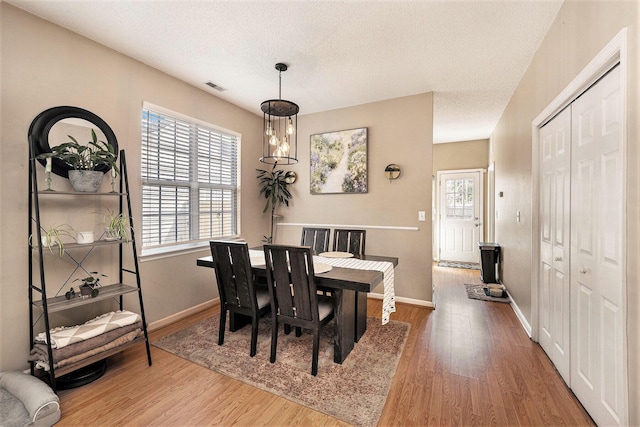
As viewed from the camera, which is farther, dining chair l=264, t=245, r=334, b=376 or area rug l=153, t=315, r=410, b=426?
dining chair l=264, t=245, r=334, b=376

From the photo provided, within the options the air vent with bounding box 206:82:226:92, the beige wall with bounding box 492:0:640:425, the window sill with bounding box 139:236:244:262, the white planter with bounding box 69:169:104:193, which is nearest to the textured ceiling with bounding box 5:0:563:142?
the air vent with bounding box 206:82:226:92

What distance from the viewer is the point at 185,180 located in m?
3.44

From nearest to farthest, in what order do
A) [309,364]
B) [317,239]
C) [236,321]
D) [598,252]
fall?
[598,252], [309,364], [236,321], [317,239]

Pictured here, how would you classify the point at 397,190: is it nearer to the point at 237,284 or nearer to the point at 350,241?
the point at 350,241

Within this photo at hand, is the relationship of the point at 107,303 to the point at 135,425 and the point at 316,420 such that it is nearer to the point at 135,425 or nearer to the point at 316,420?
the point at 135,425

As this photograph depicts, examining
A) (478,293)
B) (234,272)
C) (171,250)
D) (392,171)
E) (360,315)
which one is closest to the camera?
(234,272)

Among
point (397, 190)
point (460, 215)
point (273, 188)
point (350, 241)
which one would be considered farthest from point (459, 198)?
point (273, 188)

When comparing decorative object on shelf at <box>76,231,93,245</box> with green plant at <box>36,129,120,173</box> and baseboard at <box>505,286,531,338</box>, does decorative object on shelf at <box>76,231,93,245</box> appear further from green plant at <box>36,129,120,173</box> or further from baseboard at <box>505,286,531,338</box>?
baseboard at <box>505,286,531,338</box>

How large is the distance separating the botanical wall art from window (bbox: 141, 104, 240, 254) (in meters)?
1.20

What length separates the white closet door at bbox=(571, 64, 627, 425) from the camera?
141 cm

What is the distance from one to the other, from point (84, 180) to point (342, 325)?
2330 mm

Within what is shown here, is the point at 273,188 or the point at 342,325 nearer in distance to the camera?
the point at 342,325

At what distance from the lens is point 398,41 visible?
252 cm

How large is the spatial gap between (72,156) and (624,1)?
135 inches
